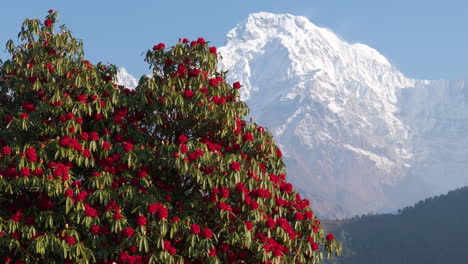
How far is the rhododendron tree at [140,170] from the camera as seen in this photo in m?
12.4

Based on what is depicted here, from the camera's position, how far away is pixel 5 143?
14000mm

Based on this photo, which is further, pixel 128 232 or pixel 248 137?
pixel 248 137

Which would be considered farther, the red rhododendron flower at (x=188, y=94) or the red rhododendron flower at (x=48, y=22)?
the red rhododendron flower at (x=48, y=22)

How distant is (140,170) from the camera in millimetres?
13500

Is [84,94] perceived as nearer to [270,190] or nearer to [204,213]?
[204,213]

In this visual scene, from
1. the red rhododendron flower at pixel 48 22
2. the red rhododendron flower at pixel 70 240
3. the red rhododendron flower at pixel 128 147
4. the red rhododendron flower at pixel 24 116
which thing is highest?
the red rhododendron flower at pixel 48 22

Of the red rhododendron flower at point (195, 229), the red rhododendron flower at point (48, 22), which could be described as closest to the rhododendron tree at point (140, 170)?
the red rhododendron flower at point (195, 229)

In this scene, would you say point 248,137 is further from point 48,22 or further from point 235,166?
point 48,22

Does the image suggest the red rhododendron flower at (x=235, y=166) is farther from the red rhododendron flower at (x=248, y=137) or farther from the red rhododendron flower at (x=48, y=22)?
the red rhododendron flower at (x=48, y=22)

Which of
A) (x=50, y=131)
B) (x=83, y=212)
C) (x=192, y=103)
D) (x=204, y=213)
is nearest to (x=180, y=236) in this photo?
(x=204, y=213)

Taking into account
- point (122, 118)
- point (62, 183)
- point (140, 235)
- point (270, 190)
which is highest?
point (122, 118)

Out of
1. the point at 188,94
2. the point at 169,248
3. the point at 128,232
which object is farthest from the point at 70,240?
the point at 188,94

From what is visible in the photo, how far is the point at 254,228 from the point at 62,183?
14.5 feet

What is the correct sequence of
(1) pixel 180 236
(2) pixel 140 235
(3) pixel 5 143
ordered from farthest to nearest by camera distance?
1. (3) pixel 5 143
2. (1) pixel 180 236
3. (2) pixel 140 235
